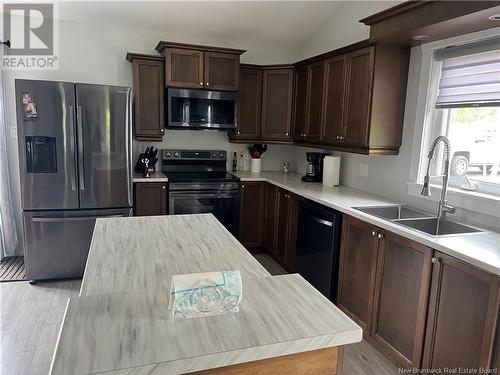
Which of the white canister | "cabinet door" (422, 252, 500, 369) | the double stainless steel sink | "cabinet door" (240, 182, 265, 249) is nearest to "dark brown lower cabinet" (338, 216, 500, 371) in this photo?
"cabinet door" (422, 252, 500, 369)

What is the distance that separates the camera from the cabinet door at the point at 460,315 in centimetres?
171

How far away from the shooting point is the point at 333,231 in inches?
111

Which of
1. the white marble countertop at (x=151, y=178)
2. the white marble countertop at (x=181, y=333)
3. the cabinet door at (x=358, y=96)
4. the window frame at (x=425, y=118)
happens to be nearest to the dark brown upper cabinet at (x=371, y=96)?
the cabinet door at (x=358, y=96)

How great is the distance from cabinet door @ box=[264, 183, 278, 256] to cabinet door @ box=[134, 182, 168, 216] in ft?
3.68

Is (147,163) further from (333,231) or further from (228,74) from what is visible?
(333,231)

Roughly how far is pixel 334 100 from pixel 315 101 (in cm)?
37

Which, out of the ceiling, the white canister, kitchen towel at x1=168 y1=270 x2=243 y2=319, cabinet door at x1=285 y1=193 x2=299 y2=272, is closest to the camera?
kitchen towel at x1=168 y1=270 x2=243 y2=319

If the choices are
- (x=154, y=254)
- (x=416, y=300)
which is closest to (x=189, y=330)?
(x=154, y=254)

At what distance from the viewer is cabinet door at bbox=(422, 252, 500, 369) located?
67.3 inches

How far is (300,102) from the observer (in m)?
4.01

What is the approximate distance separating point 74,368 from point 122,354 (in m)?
0.10

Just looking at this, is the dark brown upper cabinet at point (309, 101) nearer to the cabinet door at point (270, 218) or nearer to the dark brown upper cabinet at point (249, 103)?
the dark brown upper cabinet at point (249, 103)

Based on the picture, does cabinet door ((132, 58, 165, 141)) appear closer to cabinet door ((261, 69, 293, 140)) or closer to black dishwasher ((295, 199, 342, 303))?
cabinet door ((261, 69, 293, 140))

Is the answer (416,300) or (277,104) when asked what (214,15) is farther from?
(416,300)
